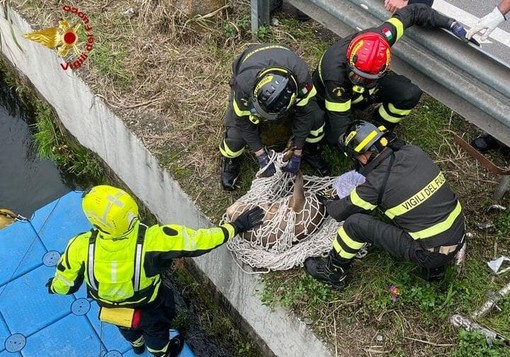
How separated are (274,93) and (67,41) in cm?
296

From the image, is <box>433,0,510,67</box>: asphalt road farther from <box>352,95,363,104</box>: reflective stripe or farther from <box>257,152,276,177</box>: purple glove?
<box>257,152,276,177</box>: purple glove

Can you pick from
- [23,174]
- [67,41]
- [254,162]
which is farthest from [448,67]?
[23,174]

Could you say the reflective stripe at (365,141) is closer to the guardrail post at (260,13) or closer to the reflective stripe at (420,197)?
the reflective stripe at (420,197)

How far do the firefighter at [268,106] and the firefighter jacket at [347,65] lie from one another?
0.52 feet

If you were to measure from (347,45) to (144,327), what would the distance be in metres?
2.66

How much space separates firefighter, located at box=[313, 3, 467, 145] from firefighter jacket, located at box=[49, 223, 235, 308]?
4.42ft

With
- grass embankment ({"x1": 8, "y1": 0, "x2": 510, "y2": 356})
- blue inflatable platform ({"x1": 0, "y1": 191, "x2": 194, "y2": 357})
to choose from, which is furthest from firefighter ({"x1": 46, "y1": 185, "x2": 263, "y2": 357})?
grass embankment ({"x1": 8, "y1": 0, "x2": 510, "y2": 356})

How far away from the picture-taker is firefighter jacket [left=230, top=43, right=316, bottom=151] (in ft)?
13.6

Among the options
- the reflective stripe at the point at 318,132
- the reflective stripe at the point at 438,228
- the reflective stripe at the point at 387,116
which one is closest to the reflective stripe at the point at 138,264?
the reflective stripe at the point at 318,132

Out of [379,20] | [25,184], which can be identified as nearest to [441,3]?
[379,20]

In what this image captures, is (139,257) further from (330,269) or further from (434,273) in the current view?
(434,273)

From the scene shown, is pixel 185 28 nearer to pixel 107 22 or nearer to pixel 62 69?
pixel 107 22

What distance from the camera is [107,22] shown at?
6.22 metres

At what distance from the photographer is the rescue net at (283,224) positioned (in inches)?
172
